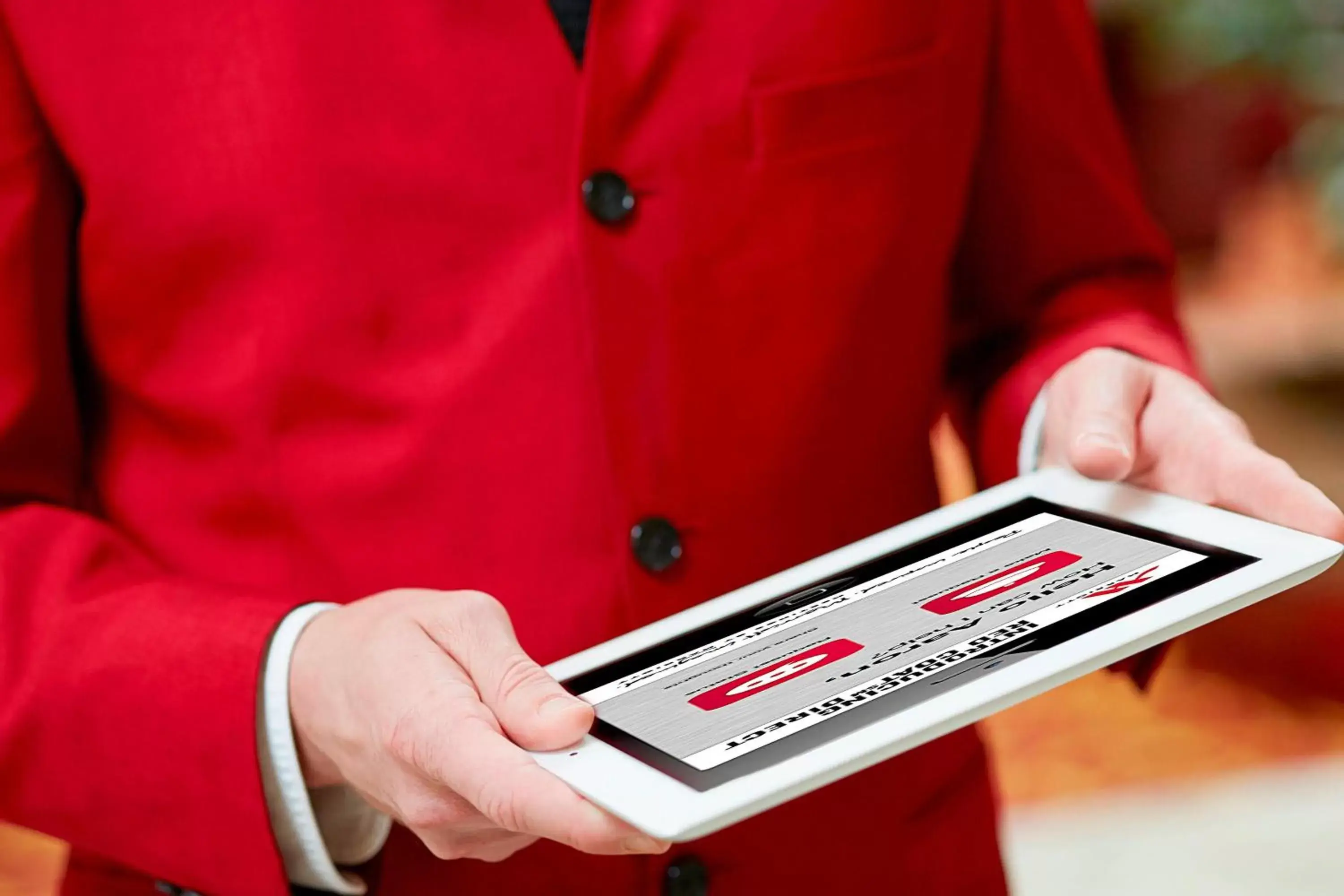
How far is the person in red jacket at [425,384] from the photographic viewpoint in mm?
654

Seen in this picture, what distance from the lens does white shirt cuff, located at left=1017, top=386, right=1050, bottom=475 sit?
0.80 meters

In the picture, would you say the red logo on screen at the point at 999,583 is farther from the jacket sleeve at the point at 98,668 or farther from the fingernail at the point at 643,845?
the jacket sleeve at the point at 98,668

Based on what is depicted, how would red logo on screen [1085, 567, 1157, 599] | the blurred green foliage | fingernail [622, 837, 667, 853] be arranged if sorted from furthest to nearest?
the blurred green foliage
red logo on screen [1085, 567, 1157, 599]
fingernail [622, 837, 667, 853]

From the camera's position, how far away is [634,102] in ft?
2.25

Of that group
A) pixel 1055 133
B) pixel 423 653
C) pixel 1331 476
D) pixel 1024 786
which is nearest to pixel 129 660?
pixel 423 653

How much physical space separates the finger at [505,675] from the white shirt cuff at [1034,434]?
35 centimetres

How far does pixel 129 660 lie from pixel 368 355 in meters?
0.19

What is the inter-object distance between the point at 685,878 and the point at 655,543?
0.18 metres

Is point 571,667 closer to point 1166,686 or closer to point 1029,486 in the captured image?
point 1029,486

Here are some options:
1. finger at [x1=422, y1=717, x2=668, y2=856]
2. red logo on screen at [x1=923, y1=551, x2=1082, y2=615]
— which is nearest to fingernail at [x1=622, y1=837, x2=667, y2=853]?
finger at [x1=422, y1=717, x2=668, y2=856]

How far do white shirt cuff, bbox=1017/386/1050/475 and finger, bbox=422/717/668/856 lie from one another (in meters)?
0.38

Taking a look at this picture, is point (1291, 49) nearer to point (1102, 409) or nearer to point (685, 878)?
point (1102, 409)

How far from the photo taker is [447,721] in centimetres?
55

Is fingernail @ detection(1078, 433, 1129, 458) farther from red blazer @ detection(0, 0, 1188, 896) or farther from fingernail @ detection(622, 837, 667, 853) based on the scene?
fingernail @ detection(622, 837, 667, 853)
